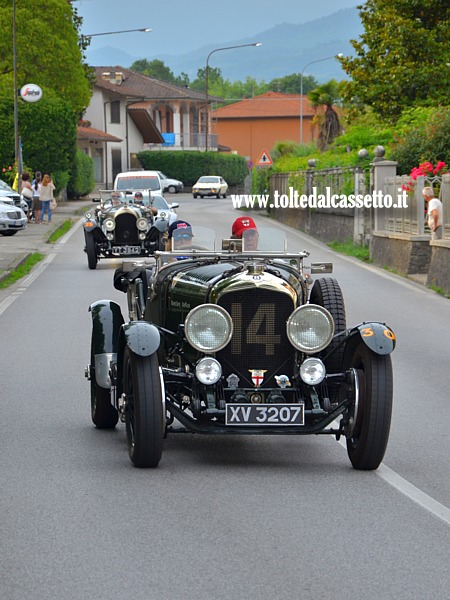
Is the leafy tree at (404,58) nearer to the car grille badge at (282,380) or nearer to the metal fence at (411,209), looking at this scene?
the metal fence at (411,209)

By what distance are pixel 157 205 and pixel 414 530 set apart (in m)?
22.5

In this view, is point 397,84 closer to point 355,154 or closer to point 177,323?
point 355,154

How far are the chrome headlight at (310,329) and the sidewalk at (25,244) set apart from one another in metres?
15.3

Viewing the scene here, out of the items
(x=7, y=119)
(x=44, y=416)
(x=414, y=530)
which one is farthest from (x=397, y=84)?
(x=414, y=530)

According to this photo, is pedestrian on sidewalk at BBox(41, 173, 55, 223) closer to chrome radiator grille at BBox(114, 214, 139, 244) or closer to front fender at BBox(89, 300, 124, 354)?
chrome radiator grille at BBox(114, 214, 139, 244)

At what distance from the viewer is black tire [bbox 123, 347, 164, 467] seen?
7477mm

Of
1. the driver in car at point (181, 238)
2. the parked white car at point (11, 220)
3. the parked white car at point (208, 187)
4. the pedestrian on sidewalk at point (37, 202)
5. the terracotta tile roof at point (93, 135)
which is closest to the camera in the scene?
the driver in car at point (181, 238)

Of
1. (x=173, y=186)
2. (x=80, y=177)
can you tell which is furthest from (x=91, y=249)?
(x=173, y=186)

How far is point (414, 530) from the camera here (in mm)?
6305

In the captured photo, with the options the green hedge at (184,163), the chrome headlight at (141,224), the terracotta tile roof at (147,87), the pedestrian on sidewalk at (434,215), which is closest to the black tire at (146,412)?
the pedestrian on sidewalk at (434,215)

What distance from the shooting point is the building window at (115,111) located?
91.1 metres

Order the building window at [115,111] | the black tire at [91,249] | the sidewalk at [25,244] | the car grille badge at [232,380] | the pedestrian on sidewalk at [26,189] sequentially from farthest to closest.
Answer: the building window at [115,111]
the pedestrian on sidewalk at [26,189]
the sidewalk at [25,244]
the black tire at [91,249]
the car grille badge at [232,380]

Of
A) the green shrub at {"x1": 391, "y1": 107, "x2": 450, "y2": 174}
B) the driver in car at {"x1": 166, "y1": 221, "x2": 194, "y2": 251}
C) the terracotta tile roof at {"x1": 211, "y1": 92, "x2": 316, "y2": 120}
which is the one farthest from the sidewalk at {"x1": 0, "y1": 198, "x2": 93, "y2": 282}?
the terracotta tile roof at {"x1": 211, "y1": 92, "x2": 316, "y2": 120}

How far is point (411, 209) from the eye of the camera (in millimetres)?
25109
